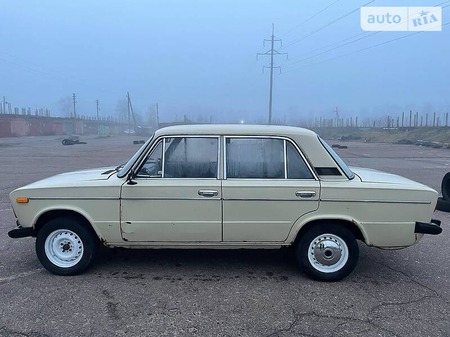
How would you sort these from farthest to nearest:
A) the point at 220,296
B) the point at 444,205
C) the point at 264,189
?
1. the point at 444,205
2. the point at 264,189
3. the point at 220,296

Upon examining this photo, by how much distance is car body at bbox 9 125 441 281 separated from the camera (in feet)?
13.4

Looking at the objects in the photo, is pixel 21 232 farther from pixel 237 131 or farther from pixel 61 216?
pixel 237 131

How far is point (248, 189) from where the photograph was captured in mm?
4062

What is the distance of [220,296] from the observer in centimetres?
384

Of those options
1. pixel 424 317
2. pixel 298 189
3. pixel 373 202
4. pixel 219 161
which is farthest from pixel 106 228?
pixel 424 317

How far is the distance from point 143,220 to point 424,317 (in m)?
2.98

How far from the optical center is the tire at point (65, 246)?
4238 millimetres

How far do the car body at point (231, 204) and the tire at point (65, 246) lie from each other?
0.01 m

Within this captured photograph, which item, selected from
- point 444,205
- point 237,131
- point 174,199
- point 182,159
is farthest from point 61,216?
point 444,205

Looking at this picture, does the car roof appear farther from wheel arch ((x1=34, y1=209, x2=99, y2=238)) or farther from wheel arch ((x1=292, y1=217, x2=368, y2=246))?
wheel arch ((x1=34, y1=209, x2=99, y2=238))

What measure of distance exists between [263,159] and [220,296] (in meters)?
1.57

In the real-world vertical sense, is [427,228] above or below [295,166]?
below

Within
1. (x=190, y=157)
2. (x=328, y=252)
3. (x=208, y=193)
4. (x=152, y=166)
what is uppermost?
(x=190, y=157)

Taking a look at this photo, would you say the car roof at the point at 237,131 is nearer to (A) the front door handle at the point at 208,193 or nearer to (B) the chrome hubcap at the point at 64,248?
(A) the front door handle at the point at 208,193
